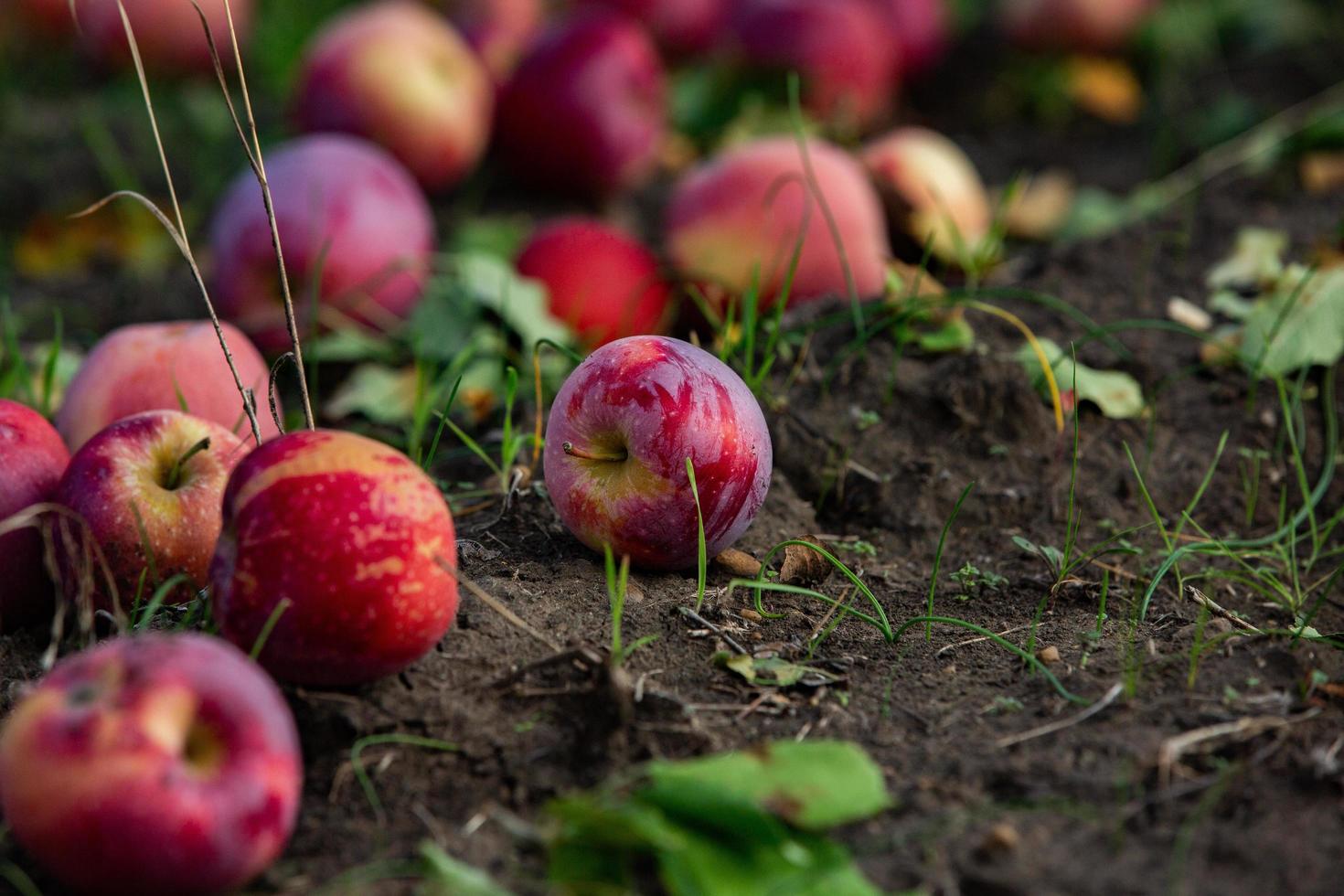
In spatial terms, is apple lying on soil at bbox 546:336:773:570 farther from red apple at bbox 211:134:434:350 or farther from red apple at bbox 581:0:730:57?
red apple at bbox 581:0:730:57

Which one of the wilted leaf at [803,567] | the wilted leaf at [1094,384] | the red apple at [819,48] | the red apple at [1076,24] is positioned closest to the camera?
the wilted leaf at [803,567]

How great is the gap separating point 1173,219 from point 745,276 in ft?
3.62

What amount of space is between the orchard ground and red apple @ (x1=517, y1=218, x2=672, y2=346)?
49cm

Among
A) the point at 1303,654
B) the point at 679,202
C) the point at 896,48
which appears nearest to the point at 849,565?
the point at 1303,654

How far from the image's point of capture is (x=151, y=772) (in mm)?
1252

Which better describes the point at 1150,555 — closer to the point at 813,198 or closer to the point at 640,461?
the point at 640,461

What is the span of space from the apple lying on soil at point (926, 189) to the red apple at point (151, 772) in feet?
7.71

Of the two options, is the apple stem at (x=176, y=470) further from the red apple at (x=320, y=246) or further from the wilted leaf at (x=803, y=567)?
the red apple at (x=320, y=246)

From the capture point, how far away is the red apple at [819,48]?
13.8 ft

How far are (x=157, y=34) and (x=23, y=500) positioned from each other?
313 cm

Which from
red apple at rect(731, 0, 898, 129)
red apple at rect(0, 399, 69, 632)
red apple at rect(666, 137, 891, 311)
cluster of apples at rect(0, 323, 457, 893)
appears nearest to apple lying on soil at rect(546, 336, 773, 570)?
cluster of apples at rect(0, 323, 457, 893)

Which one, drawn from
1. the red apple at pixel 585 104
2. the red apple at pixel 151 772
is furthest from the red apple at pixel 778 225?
the red apple at pixel 151 772

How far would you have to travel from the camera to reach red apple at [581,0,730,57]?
15.5ft

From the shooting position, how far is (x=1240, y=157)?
3.52 meters
